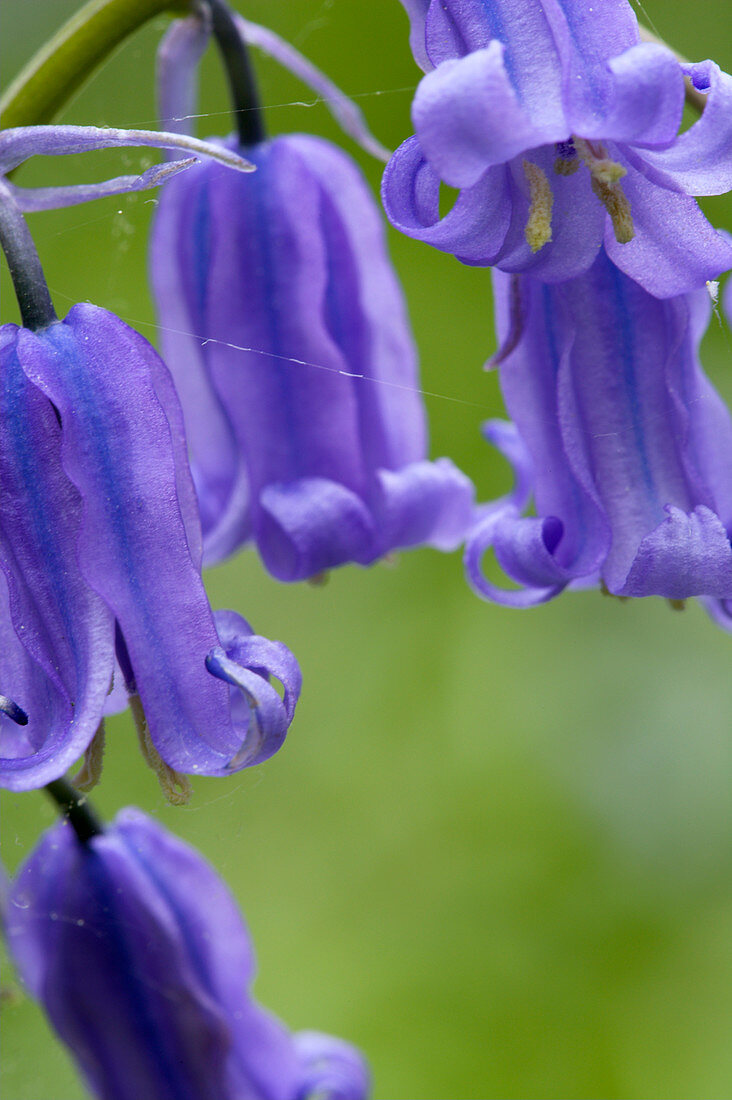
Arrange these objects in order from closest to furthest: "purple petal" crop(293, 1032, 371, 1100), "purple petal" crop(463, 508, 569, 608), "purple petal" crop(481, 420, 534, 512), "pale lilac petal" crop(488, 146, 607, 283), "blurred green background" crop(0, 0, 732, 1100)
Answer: "pale lilac petal" crop(488, 146, 607, 283)
"purple petal" crop(463, 508, 569, 608)
"purple petal" crop(481, 420, 534, 512)
"purple petal" crop(293, 1032, 371, 1100)
"blurred green background" crop(0, 0, 732, 1100)

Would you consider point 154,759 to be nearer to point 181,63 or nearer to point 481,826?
point 181,63

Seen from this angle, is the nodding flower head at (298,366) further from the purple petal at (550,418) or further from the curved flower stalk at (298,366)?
the purple petal at (550,418)

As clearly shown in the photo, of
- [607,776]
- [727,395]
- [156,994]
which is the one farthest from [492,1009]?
[156,994]

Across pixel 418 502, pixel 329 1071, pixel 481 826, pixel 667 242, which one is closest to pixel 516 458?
pixel 418 502

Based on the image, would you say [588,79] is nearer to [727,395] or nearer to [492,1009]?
[727,395]

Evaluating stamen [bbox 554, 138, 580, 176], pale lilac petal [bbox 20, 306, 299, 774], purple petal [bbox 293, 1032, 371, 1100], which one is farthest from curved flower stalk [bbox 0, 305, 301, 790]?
purple petal [bbox 293, 1032, 371, 1100]

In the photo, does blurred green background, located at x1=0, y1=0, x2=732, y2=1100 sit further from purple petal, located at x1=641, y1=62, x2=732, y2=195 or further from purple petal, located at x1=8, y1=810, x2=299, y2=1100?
purple petal, located at x1=641, y1=62, x2=732, y2=195
